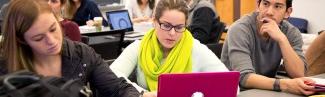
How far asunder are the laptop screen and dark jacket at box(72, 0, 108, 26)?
363 millimetres

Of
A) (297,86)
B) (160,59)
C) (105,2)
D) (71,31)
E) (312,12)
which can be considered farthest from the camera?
(105,2)

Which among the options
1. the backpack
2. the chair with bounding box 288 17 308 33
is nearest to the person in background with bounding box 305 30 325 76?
the backpack

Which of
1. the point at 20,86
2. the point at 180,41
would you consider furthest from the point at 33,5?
the point at 180,41

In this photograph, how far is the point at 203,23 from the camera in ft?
12.2

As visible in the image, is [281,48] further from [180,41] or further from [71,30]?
[71,30]

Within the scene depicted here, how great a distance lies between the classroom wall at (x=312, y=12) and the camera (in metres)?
5.78

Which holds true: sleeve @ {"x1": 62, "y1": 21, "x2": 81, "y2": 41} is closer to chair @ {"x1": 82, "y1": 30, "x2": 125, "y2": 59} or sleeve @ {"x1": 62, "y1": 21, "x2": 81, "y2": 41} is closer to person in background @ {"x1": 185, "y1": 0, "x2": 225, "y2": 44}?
chair @ {"x1": 82, "y1": 30, "x2": 125, "y2": 59}

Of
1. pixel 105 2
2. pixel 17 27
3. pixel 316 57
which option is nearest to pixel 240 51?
pixel 316 57

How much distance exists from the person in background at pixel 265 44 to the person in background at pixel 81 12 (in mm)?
2557

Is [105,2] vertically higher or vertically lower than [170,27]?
lower

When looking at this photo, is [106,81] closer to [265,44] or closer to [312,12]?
[265,44]

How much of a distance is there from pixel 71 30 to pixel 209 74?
1405 millimetres

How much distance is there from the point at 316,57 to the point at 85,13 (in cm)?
294

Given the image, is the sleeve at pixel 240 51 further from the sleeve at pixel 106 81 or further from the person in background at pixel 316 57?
the sleeve at pixel 106 81
